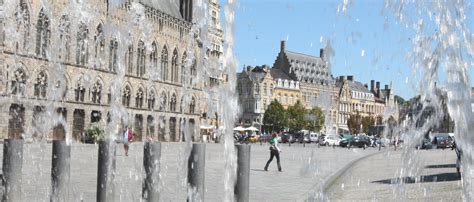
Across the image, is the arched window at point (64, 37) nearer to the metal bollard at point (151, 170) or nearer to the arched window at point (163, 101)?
the arched window at point (163, 101)

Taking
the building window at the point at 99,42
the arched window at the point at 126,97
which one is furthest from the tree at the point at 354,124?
the building window at the point at 99,42

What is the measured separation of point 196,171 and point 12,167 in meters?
1.89

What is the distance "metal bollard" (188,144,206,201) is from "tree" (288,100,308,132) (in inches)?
3750

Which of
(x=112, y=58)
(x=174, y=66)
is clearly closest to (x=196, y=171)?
(x=112, y=58)

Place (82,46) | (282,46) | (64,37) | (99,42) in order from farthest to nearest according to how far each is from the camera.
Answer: (282,46), (99,42), (82,46), (64,37)

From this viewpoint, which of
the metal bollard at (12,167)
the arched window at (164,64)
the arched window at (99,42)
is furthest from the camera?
the arched window at (164,64)

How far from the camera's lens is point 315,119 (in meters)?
111

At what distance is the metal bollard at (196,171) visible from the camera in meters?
6.25

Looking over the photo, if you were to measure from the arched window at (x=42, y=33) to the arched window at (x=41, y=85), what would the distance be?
143 cm

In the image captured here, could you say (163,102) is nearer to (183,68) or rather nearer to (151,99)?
(151,99)

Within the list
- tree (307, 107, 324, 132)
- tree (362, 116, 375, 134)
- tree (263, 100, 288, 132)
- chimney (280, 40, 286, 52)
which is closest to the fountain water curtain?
tree (263, 100, 288, 132)

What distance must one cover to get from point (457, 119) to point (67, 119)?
4104 centimetres

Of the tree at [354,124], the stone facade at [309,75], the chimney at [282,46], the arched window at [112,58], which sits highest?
the chimney at [282,46]

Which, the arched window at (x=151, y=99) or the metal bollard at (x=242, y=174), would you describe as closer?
the metal bollard at (x=242, y=174)
